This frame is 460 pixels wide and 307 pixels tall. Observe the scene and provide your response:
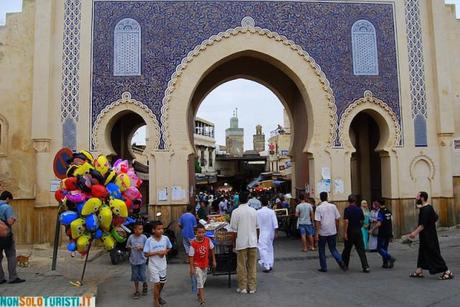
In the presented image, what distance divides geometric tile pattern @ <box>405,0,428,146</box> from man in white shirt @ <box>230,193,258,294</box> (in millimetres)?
7373

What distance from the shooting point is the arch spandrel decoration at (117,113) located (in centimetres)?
1152

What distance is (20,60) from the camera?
11.5 m

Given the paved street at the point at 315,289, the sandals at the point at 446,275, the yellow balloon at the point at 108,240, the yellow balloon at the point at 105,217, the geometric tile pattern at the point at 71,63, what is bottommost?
the paved street at the point at 315,289

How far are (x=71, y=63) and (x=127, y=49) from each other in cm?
155

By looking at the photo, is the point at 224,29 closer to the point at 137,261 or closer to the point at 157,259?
the point at 137,261

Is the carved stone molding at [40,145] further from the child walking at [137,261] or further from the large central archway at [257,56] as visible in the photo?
the child walking at [137,261]

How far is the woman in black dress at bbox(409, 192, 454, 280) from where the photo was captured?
7.22 metres

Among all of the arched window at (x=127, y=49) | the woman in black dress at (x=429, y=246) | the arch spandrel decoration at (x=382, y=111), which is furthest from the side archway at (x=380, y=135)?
the arched window at (x=127, y=49)

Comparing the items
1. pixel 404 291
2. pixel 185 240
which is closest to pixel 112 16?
pixel 185 240

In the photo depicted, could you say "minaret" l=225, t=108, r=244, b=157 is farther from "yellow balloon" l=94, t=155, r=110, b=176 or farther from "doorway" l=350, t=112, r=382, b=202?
"yellow balloon" l=94, t=155, r=110, b=176

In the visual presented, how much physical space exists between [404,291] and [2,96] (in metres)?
10.7

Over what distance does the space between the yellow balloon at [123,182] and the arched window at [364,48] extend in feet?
25.6

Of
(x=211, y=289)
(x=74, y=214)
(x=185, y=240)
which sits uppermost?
(x=74, y=214)

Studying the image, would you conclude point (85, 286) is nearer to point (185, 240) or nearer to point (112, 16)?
point (185, 240)
